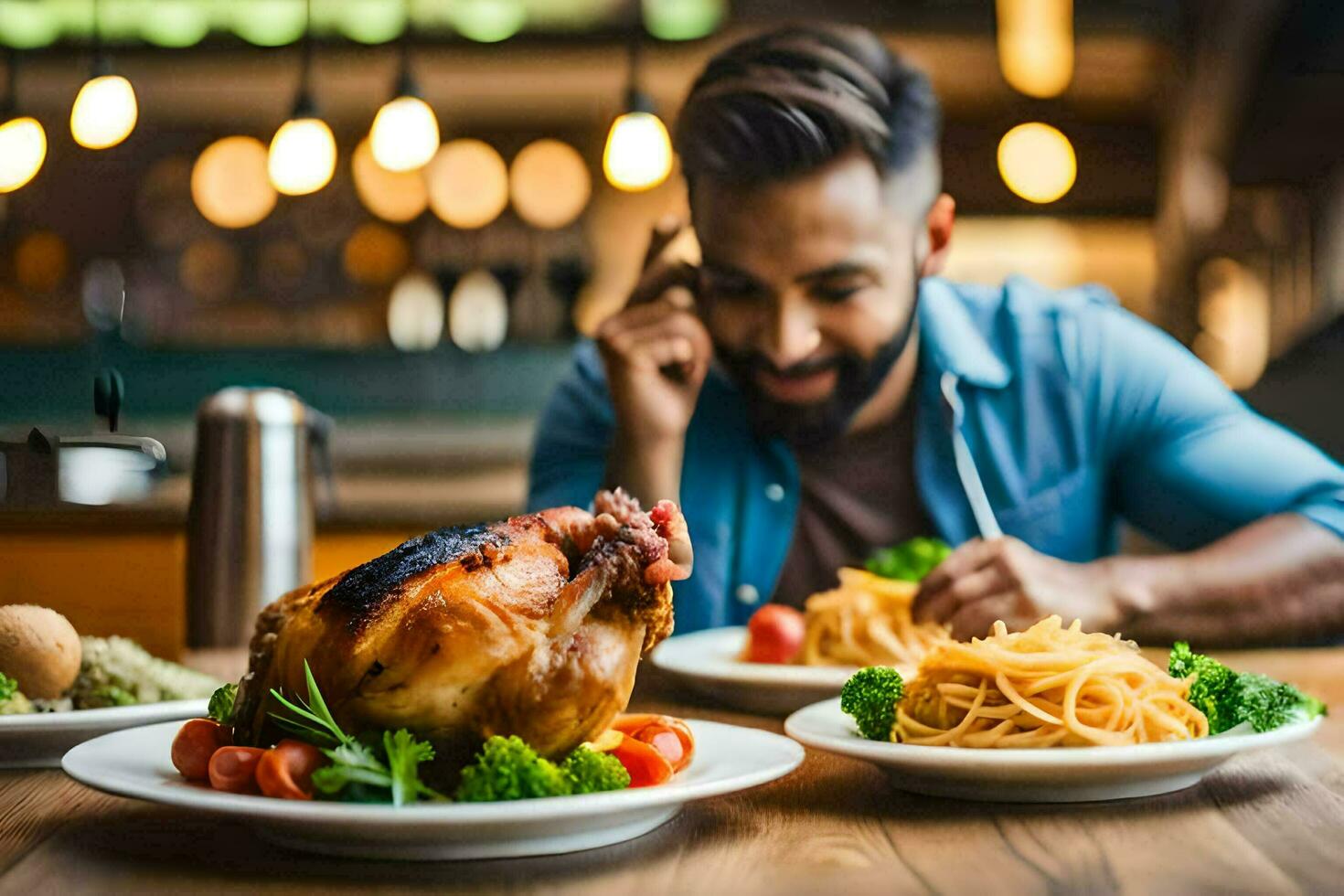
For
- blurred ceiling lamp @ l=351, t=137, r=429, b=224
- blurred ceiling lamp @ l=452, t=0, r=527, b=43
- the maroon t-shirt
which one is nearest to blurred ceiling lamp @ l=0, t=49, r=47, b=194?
blurred ceiling lamp @ l=452, t=0, r=527, b=43

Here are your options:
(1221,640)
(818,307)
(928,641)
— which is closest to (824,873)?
(928,641)

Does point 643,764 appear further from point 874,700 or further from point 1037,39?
point 1037,39

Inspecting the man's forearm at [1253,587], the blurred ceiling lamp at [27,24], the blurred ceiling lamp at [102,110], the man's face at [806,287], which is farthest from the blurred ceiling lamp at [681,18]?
the man's forearm at [1253,587]

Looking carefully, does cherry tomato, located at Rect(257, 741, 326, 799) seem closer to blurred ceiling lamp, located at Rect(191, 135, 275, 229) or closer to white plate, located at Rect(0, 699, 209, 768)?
white plate, located at Rect(0, 699, 209, 768)

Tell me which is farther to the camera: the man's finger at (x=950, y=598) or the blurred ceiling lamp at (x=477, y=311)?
the blurred ceiling lamp at (x=477, y=311)

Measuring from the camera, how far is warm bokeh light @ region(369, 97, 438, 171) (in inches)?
126

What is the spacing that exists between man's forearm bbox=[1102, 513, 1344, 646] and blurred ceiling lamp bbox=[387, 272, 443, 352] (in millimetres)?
2964

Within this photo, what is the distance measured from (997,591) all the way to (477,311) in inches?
129

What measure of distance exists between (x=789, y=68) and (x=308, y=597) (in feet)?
9.08

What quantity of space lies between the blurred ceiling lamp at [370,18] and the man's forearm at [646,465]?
5.75ft

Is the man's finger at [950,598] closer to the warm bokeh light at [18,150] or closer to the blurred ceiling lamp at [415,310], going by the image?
the warm bokeh light at [18,150]

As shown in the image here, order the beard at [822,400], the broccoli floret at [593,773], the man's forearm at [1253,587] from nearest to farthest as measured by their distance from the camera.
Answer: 1. the broccoli floret at [593,773]
2. the man's forearm at [1253,587]
3. the beard at [822,400]

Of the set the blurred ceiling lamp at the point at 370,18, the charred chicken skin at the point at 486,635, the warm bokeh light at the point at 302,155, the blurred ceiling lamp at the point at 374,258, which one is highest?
the blurred ceiling lamp at the point at 370,18

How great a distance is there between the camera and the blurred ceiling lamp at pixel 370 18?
4.39 m
